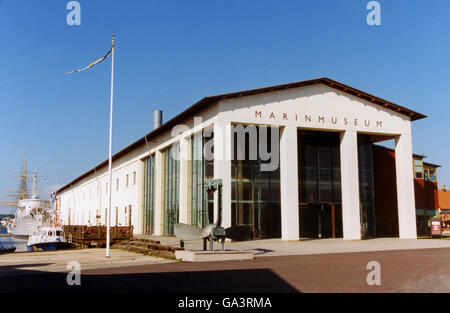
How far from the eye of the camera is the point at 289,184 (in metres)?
34.2

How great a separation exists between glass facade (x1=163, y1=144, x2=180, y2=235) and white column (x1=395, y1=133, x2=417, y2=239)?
1923cm

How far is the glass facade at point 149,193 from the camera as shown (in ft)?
156

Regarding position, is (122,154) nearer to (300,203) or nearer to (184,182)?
(184,182)

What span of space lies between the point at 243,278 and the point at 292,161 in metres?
21.8

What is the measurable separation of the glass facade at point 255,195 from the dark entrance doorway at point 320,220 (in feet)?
9.16

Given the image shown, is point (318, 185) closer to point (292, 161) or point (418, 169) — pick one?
point (292, 161)

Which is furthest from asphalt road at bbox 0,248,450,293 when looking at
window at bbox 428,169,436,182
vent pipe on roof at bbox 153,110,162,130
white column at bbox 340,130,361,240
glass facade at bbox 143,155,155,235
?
vent pipe on roof at bbox 153,110,162,130

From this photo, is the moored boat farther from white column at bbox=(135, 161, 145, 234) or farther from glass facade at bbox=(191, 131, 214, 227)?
glass facade at bbox=(191, 131, 214, 227)

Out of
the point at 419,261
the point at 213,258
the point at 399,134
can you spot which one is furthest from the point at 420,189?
the point at 213,258

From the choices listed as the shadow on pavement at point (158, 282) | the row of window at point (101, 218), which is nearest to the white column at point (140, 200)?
the row of window at point (101, 218)

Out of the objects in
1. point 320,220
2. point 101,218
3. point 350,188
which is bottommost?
point 101,218

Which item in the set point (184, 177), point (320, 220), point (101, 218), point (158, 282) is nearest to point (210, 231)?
point (158, 282)

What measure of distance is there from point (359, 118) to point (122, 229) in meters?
21.5

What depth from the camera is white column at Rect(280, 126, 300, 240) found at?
3388 centimetres
